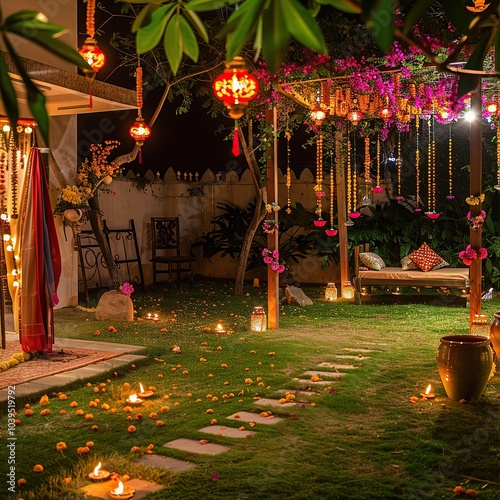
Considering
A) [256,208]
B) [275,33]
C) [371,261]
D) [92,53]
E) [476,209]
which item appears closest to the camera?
[275,33]

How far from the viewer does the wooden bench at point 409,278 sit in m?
10.1

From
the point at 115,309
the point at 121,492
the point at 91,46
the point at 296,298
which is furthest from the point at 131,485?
the point at 296,298

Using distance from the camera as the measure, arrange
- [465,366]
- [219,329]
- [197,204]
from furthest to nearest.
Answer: [197,204] < [219,329] < [465,366]

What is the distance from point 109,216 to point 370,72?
5.81 m

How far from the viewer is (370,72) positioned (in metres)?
8.03

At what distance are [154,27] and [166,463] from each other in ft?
9.97

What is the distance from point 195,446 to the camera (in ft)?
14.1

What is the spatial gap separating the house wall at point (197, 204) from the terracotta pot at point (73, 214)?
261 cm

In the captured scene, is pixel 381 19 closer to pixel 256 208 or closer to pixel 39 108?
pixel 39 108

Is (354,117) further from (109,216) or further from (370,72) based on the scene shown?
(109,216)

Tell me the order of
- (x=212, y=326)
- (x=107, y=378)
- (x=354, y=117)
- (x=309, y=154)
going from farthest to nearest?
1. (x=309, y=154)
2. (x=354, y=117)
3. (x=212, y=326)
4. (x=107, y=378)

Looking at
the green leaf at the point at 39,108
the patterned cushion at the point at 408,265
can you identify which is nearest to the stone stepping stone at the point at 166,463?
the green leaf at the point at 39,108

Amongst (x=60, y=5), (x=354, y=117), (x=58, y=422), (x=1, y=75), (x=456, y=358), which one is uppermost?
(x=60, y=5)

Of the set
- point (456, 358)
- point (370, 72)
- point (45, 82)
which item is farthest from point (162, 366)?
point (370, 72)
